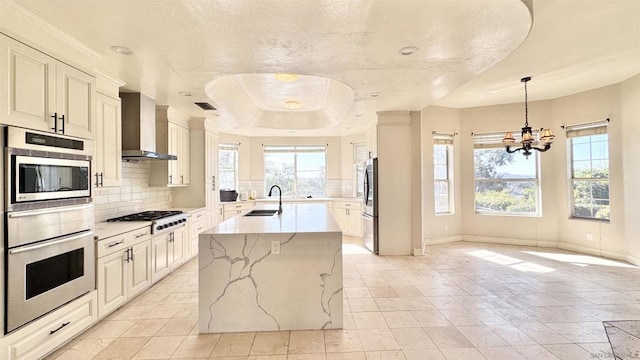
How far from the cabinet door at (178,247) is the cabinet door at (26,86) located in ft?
7.61

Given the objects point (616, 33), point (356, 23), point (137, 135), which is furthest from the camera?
point (137, 135)

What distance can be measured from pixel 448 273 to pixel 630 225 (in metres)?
3.01

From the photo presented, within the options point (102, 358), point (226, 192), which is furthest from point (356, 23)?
point (226, 192)

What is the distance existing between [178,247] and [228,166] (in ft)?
10.8

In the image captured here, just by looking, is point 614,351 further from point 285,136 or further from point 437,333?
point 285,136

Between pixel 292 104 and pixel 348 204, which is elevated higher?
pixel 292 104

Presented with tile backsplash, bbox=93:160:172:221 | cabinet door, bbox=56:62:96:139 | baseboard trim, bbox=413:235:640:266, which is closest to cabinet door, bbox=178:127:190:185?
tile backsplash, bbox=93:160:172:221

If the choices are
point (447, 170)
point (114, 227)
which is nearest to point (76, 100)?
point (114, 227)

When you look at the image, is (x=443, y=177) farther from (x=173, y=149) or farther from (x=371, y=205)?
(x=173, y=149)

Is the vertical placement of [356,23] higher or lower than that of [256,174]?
higher

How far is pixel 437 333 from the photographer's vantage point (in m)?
2.56

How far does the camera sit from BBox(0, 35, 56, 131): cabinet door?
1.89 m

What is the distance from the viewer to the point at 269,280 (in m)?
2.64

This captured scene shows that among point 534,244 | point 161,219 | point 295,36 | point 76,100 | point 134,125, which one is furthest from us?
point 534,244
